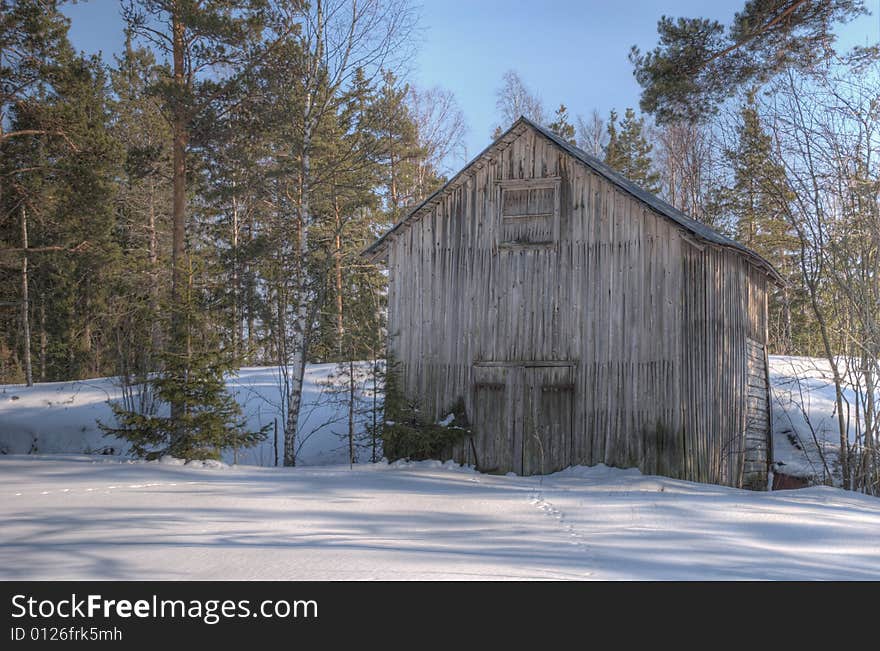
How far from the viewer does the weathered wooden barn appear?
1420 centimetres

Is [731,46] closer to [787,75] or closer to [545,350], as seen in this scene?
[787,75]

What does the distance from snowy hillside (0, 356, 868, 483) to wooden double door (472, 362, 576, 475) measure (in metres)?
4.70

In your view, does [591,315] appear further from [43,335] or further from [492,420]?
[43,335]

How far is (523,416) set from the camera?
1495 centimetres

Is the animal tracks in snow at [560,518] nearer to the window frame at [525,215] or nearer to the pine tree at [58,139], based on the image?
the window frame at [525,215]

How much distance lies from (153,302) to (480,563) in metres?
18.5

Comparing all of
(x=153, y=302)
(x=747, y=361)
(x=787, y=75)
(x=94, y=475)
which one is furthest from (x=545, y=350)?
(x=153, y=302)

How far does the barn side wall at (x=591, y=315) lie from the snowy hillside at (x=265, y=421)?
3.67m

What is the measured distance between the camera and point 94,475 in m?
11.3

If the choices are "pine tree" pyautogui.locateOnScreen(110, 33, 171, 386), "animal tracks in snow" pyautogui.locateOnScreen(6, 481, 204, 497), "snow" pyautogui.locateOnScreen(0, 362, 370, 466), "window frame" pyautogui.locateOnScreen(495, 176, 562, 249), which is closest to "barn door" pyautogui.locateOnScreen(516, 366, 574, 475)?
"window frame" pyautogui.locateOnScreen(495, 176, 562, 249)

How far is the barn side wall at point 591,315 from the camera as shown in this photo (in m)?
14.2

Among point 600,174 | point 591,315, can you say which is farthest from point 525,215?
point 591,315

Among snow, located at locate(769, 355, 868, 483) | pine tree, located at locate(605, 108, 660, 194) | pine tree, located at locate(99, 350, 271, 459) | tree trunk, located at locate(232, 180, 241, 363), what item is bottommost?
snow, located at locate(769, 355, 868, 483)

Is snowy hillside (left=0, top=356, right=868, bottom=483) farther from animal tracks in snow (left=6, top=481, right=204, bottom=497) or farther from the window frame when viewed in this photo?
animal tracks in snow (left=6, top=481, right=204, bottom=497)
